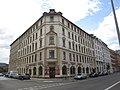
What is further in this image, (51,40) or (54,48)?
(51,40)

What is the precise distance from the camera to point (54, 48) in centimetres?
4369

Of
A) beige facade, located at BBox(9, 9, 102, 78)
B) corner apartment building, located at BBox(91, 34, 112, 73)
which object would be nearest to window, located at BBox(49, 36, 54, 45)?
beige facade, located at BBox(9, 9, 102, 78)

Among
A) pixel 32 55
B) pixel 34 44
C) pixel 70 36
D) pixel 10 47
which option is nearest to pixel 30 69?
pixel 32 55

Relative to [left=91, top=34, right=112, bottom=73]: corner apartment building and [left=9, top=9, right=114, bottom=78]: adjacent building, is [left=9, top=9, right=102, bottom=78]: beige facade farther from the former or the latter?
[left=91, top=34, right=112, bottom=73]: corner apartment building

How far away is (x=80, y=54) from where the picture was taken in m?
56.2

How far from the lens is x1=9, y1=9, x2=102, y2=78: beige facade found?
141ft

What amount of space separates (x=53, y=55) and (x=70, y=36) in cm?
1037

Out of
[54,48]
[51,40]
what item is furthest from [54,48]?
[51,40]

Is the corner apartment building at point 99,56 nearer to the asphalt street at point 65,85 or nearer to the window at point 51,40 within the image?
the window at point 51,40

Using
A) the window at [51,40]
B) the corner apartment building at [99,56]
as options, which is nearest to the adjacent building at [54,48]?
the window at [51,40]

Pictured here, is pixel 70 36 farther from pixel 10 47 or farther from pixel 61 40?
pixel 10 47

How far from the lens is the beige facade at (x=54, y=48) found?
43091 mm

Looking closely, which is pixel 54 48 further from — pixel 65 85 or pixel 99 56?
pixel 99 56

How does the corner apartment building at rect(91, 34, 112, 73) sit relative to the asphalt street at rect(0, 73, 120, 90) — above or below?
above
